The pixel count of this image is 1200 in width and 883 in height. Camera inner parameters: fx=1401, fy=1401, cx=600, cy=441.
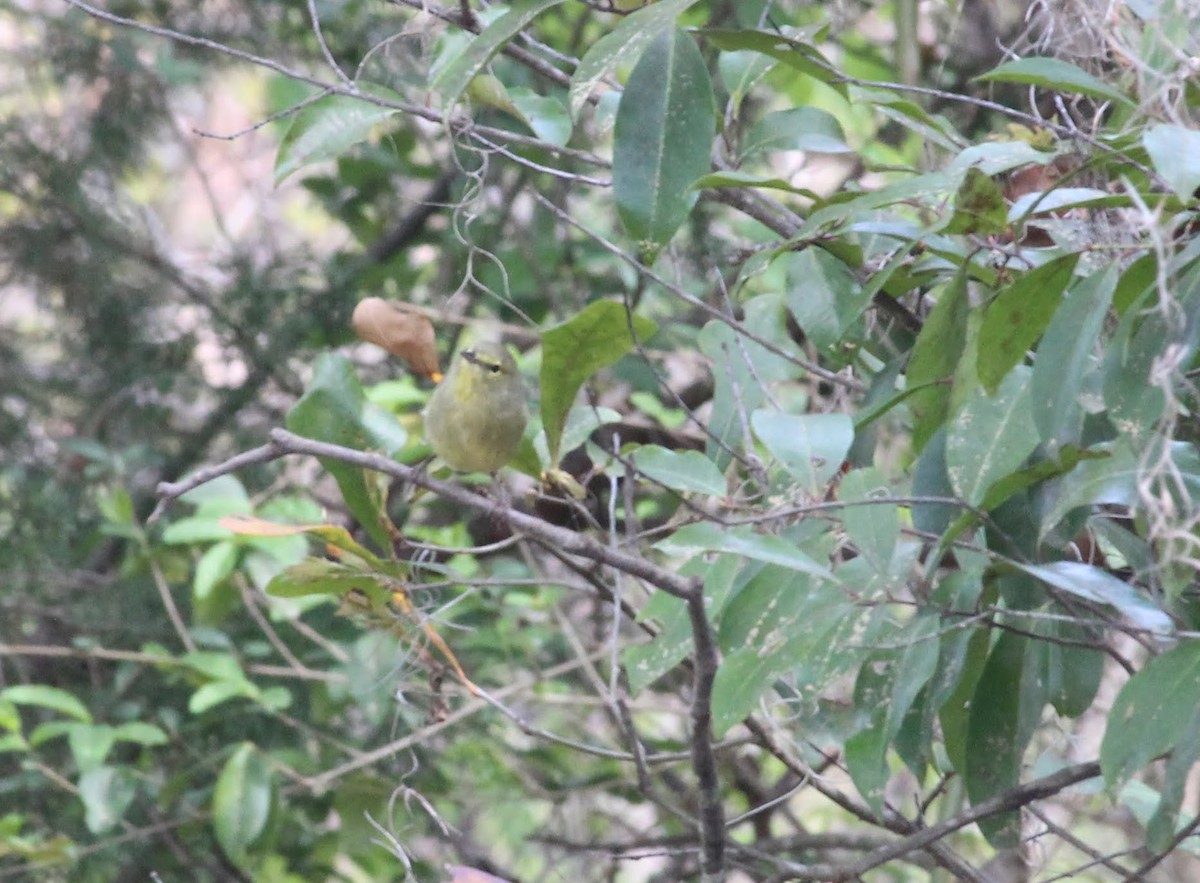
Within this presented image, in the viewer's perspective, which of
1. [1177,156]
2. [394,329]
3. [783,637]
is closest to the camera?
[1177,156]

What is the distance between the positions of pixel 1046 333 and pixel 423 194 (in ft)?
6.10

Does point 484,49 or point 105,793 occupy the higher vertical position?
point 484,49

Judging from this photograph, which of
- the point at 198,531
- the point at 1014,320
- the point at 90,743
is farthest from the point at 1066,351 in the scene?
the point at 90,743

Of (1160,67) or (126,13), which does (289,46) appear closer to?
(126,13)

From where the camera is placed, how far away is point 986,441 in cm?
84

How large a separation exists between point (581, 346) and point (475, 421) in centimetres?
11

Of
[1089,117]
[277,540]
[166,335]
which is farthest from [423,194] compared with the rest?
[1089,117]

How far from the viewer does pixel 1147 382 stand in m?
0.76

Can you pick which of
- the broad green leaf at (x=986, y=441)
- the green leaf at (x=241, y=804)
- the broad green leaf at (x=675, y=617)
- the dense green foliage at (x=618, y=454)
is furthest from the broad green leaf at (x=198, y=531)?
the broad green leaf at (x=986, y=441)

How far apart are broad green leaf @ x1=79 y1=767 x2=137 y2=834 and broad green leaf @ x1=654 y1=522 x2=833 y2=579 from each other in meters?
1.28

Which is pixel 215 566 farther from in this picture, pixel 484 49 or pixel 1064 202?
pixel 1064 202

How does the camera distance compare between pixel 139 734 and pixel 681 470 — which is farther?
pixel 139 734

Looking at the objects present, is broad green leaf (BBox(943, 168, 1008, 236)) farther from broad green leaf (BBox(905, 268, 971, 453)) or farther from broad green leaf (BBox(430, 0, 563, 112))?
broad green leaf (BBox(430, 0, 563, 112))

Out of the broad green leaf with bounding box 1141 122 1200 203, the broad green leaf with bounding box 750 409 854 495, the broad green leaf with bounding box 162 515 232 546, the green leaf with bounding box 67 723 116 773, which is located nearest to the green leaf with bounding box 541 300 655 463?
the broad green leaf with bounding box 750 409 854 495
